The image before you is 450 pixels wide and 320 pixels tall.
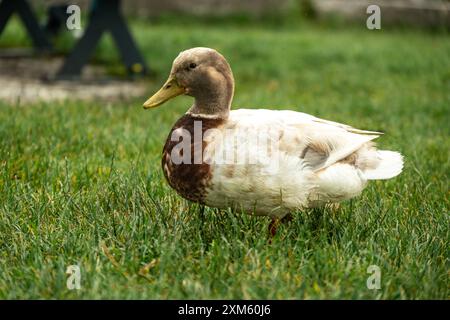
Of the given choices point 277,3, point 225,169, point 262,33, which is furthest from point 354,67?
point 225,169

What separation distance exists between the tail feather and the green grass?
0.18 metres

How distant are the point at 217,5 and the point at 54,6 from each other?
4.17m

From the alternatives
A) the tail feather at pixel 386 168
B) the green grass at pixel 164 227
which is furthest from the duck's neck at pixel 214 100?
the tail feather at pixel 386 168

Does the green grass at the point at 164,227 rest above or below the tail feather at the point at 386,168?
below

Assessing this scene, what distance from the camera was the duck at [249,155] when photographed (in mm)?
2830

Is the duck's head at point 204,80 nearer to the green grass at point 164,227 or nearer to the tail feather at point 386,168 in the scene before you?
the green grass at point 164,227

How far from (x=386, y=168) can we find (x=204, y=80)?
85 centimetres

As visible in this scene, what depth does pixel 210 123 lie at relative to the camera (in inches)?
117

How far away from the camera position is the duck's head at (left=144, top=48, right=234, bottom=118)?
2990 mm

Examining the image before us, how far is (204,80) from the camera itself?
301cm

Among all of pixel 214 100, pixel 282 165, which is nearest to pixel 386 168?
pixel 282 165

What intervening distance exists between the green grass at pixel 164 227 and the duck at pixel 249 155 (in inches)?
5.6

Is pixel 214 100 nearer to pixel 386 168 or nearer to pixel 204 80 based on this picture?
pixel 204 80

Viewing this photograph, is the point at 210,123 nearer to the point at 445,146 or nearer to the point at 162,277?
the point at 162,277
